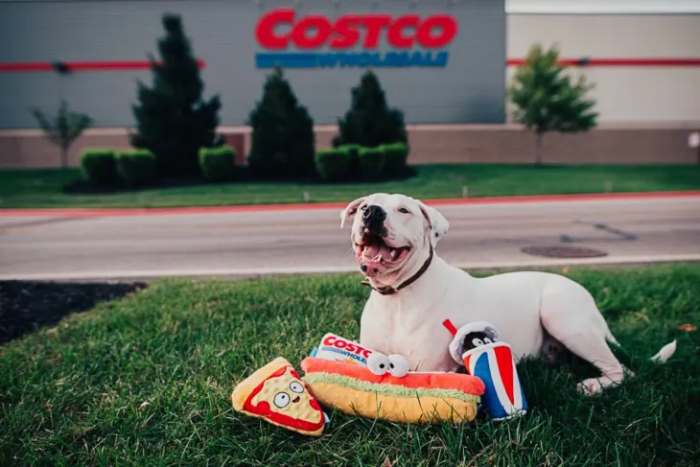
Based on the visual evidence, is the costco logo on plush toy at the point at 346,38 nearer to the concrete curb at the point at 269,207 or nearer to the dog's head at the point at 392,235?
the concrete curb at the point at 269,207

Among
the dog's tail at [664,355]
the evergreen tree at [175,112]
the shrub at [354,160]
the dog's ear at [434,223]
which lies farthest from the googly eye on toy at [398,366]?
the evergreen tree at [175,112]

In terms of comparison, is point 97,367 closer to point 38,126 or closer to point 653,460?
point 653,460

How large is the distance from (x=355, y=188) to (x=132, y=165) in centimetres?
762

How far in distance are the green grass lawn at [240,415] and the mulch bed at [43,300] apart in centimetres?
31

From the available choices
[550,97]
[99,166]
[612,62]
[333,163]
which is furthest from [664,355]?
[612,62]

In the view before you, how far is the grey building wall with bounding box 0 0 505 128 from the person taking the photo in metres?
24.7

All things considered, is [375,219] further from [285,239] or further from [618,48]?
[618,48]

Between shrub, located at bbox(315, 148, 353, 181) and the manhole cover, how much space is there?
10.2 metres

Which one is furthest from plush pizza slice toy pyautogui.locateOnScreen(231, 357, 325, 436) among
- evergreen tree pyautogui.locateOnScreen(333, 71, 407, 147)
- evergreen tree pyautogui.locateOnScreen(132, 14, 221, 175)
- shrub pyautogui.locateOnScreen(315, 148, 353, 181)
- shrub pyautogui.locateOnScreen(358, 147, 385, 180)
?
evergreen tree pyautogui.locateOnScreen(132, 14, 221, 175)

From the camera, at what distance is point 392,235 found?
246 centimetres

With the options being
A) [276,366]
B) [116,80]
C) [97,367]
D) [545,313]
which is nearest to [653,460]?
[545,313]

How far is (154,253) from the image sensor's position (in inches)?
311

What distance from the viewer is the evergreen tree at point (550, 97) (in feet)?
76.4

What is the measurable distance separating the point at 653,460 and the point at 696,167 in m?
24.7
